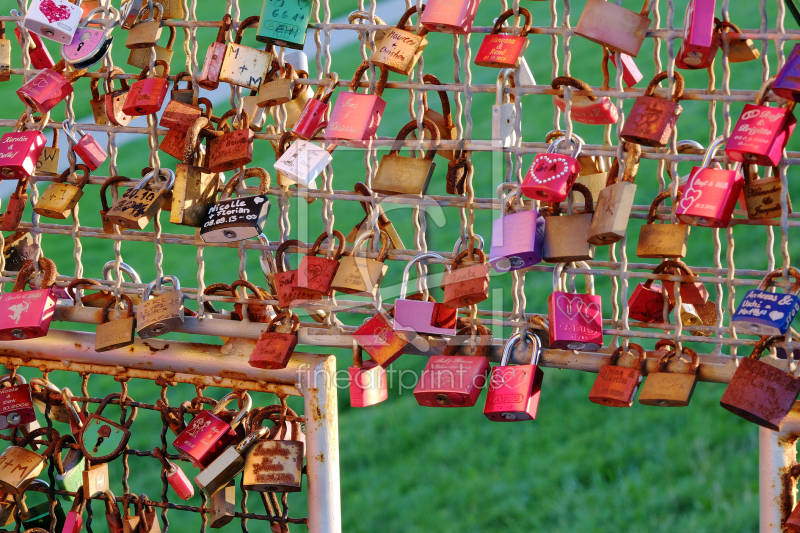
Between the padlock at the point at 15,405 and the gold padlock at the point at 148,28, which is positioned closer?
the gold padlock at the point at 148,28

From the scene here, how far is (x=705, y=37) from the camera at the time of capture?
0.84m

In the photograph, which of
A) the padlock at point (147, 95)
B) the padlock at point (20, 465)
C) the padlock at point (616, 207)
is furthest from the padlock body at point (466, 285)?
the padlock at point (20, 465)

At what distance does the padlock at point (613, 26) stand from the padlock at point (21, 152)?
759 mm

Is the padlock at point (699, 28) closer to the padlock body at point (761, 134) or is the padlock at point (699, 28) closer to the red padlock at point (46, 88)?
the padlock body at point (761, 134)

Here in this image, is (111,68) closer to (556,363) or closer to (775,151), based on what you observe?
(556,363)

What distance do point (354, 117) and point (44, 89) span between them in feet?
1.54

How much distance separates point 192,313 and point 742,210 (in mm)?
739

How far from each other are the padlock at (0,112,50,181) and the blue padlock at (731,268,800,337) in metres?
0.94

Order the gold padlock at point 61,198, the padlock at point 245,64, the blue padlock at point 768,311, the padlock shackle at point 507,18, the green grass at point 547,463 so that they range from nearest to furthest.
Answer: the blue padlock at point 768,311, the padlock shackle at point 507,18, the padlock at point 245,64, the gold padlock at point 61,198, the green grass at point 547,463

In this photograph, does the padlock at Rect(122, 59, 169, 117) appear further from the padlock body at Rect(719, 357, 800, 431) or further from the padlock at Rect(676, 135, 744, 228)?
the padlock body at Rect(719, 357, 800, 431)

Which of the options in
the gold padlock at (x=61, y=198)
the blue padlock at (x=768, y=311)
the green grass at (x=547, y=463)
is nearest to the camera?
the blue padlock at (x=768, y=311)

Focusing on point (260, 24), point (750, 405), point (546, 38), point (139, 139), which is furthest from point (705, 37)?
point (139, 139)

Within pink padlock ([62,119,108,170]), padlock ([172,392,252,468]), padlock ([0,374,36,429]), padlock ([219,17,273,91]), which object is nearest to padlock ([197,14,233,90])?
padlock ([219,17,273,91])

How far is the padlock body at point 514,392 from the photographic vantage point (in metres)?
0.91
